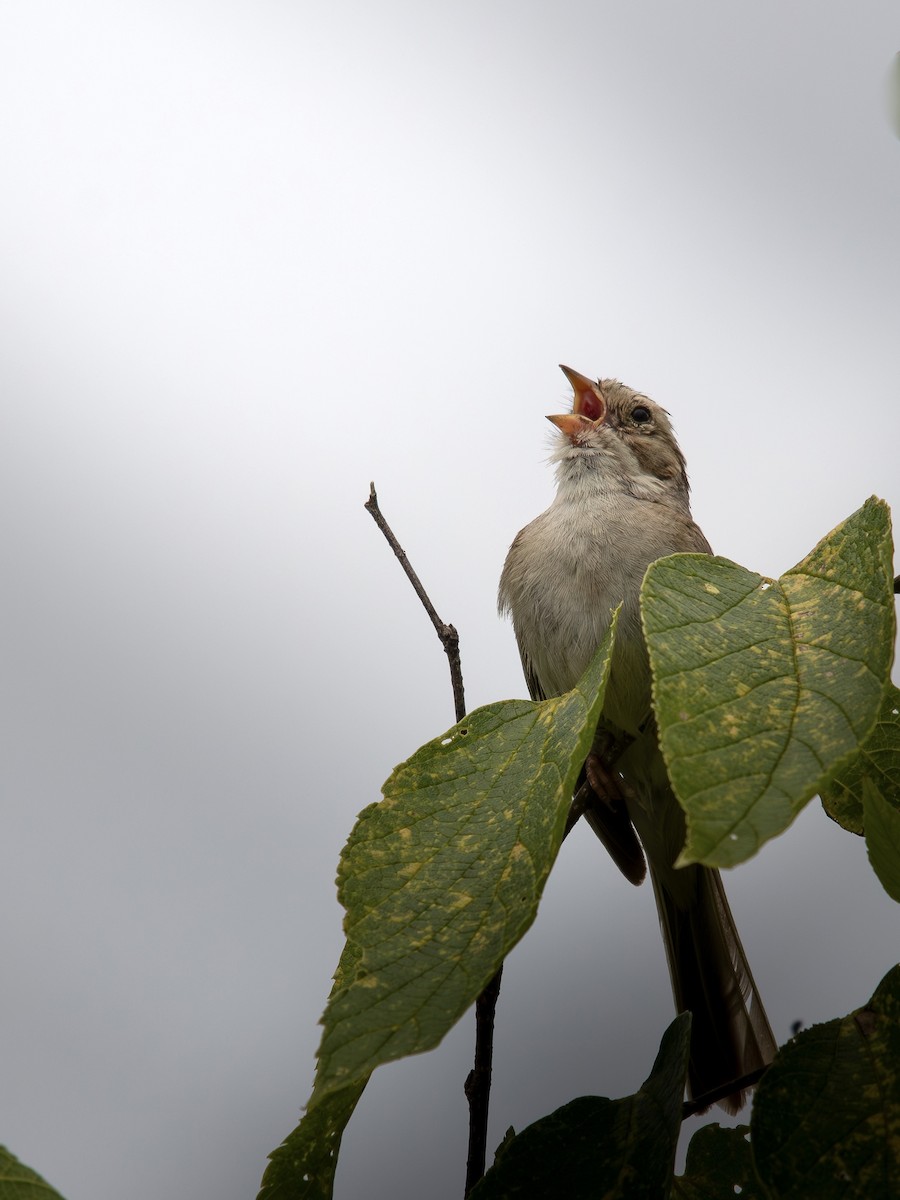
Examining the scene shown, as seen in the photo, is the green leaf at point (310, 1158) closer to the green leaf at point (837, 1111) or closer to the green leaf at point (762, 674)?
the green leaf at point (837, 1111)

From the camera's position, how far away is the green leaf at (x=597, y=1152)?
0.78 metres

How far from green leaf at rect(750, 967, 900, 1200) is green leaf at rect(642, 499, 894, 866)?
0.99 feet

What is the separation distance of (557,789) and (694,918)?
1.54m

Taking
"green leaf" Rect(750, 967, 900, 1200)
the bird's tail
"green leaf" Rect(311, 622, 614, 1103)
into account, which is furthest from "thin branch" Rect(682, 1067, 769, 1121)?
the bird's tail

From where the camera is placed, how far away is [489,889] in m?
0.68

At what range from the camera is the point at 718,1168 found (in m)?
0.90

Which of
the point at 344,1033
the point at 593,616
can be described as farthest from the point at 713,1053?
the point at 344,1033

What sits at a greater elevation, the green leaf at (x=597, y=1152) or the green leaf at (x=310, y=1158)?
the green leaf at (x=310, y=1158)

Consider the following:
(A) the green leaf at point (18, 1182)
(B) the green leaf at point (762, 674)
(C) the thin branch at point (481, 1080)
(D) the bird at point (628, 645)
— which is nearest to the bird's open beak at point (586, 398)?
(D) the bird at point (628, 645)

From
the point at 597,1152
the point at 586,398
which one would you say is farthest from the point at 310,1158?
the point at 586,398

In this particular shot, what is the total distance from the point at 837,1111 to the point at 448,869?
32 cm

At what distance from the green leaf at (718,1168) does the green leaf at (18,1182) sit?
1.68 ft

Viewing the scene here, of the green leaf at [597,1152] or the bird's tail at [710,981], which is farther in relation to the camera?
the bird's tail at [710,981]

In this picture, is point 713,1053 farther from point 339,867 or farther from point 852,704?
point 852,704
